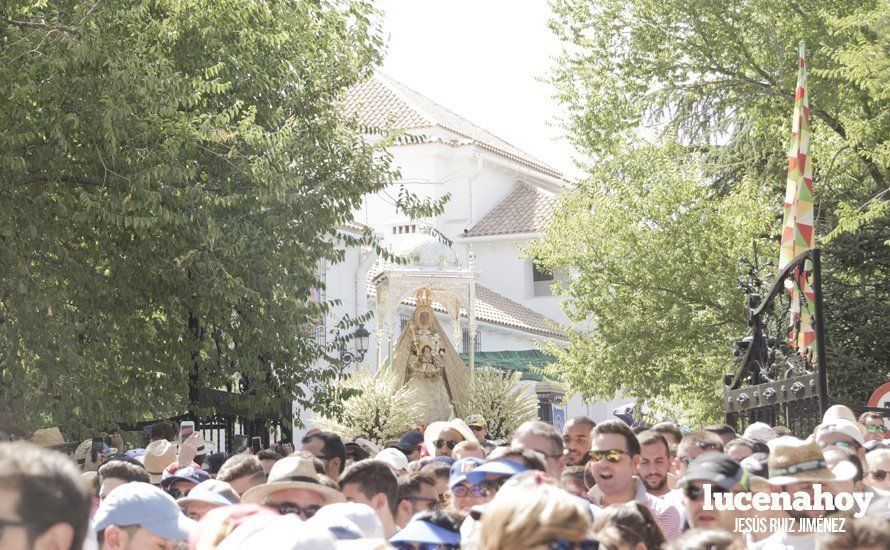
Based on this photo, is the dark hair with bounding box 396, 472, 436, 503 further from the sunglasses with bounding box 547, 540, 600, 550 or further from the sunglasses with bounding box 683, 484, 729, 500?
the sunglasses with bounding box 547, 540, 600, 550

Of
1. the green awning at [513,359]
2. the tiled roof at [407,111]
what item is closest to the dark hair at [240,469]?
the green awning at [513,359]

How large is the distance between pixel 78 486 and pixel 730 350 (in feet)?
67.9

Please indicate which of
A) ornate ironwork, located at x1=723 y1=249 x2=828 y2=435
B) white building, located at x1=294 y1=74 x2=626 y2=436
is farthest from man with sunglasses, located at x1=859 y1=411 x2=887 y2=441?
white building, located at x1=294 y1=74 x2=626 y2=436

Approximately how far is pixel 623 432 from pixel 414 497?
1.22m

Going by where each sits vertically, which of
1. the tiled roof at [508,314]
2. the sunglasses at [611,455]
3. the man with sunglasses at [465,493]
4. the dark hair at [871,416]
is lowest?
the man with sunglasses at [465,493]

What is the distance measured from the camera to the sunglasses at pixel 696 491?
5.61 metres

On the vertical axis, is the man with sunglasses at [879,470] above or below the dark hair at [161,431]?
below

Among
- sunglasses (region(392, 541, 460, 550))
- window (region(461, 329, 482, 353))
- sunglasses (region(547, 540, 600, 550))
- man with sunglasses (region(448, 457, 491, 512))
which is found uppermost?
window (region(461, 329, 482, 353))

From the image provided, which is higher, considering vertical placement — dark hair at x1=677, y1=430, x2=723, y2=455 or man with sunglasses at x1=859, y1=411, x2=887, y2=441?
man with sunglasses at x1=859, y1=411, x2=887, y2=441

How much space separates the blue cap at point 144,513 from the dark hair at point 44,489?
85.4 inches

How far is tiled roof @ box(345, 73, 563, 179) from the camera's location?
4700 centimetres

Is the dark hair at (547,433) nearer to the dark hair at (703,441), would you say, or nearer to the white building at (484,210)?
the dark hair at (703,441)

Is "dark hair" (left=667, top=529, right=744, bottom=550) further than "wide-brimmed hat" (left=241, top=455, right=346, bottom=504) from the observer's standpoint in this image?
No

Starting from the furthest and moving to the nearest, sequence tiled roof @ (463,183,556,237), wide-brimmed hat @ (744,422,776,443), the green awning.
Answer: tiled roof @ (463,183,556,237)
the green awning
wide-brimmed hat @ (744,422,776,443)
